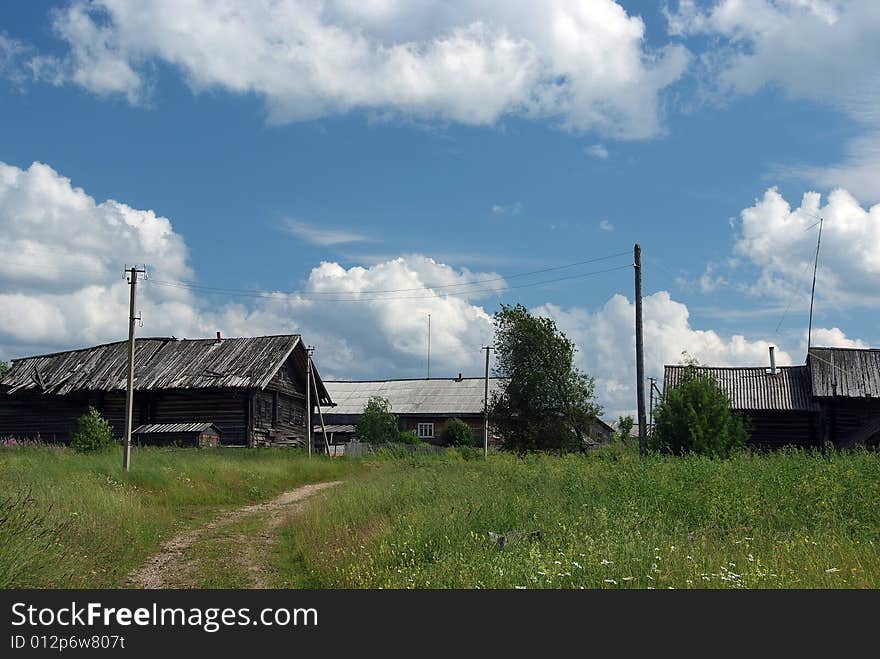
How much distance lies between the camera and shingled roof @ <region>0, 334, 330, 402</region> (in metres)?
40.0

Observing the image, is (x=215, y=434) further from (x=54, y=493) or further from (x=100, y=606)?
(x=100, y=606)

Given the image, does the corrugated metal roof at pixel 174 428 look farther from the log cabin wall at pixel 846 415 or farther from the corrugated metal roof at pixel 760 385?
the log cabin wall at pixel 846 415

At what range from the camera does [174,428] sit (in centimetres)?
3897

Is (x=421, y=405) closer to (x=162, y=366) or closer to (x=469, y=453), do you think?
(x=469, y=453)

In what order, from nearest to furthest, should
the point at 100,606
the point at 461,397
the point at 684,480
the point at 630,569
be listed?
the point at 100,606 < the point at 630,569 < the point at 684,480 < the point at 461,397

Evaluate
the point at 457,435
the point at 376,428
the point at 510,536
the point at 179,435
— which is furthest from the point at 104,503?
the point at 457,435

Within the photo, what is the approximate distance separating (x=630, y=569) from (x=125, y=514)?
433 inches

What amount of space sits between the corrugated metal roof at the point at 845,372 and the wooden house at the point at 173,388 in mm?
25766

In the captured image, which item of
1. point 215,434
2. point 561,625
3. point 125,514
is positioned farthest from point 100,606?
point 215,434

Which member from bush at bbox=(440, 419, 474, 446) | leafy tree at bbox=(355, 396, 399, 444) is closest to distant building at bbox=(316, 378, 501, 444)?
bush at bbox=(440, 419, 474, 446)

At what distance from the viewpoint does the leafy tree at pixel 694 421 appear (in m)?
29.5

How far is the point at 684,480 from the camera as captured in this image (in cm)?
1385

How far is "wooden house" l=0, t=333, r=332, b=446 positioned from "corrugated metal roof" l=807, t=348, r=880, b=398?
25.8m

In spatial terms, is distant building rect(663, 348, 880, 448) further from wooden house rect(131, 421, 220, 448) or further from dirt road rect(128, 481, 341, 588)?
wooden house rect(131, 421, 220, 448)
